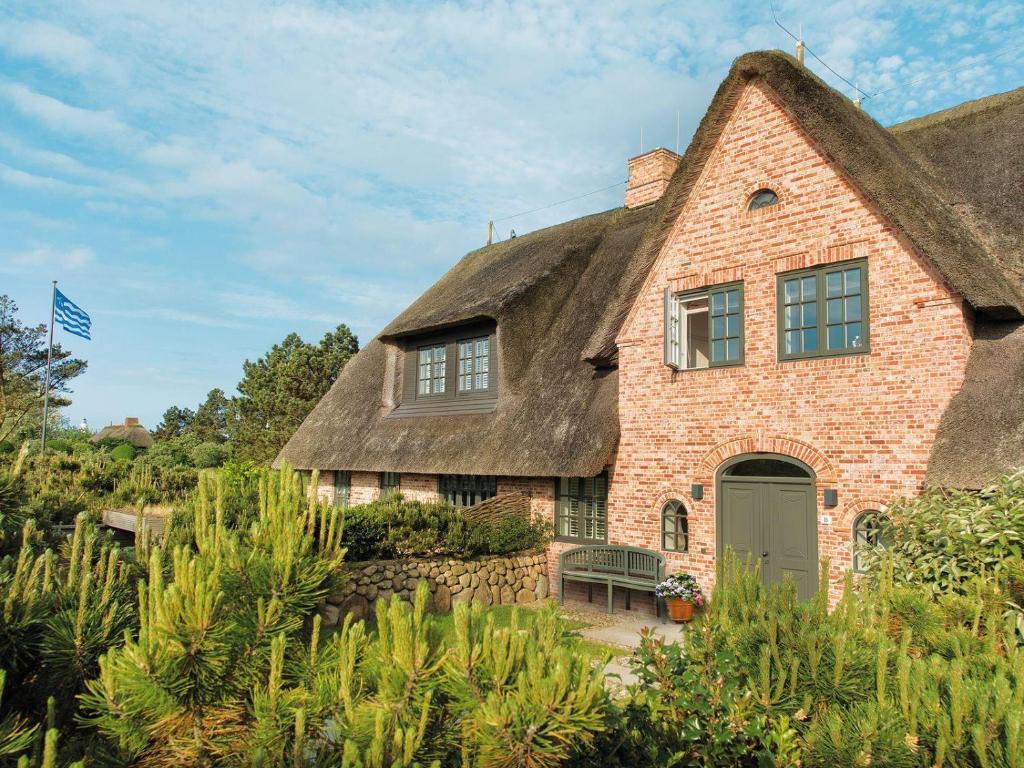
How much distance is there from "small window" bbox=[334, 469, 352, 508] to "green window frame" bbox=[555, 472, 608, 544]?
24.0 feet

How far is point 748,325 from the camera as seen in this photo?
11.3 meters

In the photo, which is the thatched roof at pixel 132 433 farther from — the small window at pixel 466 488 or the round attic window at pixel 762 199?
the round attic window at pixel 762 199

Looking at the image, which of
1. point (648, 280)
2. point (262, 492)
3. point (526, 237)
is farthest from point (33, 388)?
point (262, 492)

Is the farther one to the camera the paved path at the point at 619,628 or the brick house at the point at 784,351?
the paved path at the point at 619,628

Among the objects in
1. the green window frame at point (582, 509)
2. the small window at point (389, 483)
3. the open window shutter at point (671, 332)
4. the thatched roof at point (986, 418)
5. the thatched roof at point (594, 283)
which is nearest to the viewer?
the thatched roof at point (986, 418)

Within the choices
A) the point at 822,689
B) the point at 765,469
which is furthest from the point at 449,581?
the point at 822,689

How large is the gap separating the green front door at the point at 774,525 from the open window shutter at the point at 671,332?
206 cm

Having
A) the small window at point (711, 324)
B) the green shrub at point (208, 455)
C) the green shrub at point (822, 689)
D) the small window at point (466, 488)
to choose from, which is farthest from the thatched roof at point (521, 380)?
the green shrub at point (208, 455)

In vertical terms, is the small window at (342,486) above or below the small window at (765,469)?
below

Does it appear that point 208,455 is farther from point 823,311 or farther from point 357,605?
point 823,311

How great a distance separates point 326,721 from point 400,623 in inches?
21.4

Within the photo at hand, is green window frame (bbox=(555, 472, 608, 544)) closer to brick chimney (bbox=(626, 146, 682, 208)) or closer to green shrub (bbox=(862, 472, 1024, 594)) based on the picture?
green shrub (bbox=(862, 472, 1024, 594))

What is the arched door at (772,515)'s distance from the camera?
412 inches

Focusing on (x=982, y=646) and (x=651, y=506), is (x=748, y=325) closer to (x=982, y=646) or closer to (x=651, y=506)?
(x=651, y=506)
